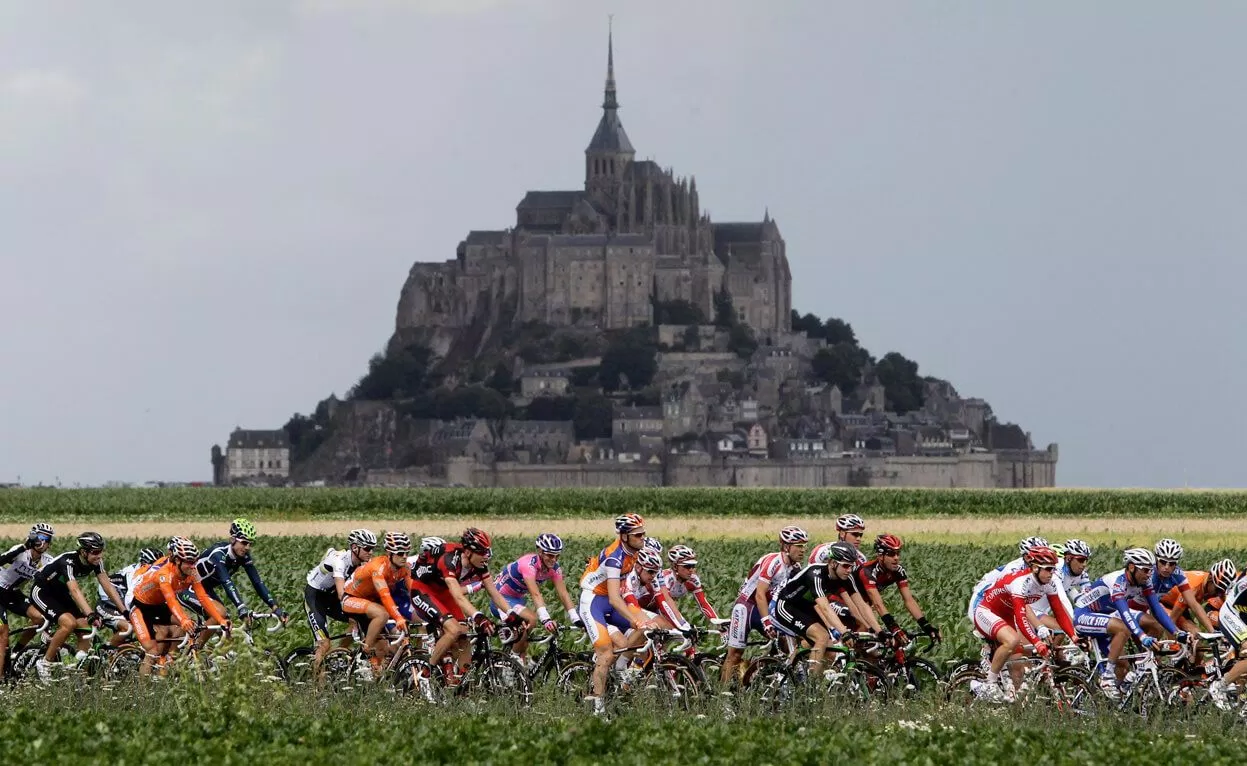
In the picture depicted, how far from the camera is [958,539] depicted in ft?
184

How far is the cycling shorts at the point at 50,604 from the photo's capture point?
21.3 metres

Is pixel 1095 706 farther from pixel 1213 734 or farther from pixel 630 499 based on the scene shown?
pixel 630 499

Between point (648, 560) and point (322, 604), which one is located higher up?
point (648, 560)

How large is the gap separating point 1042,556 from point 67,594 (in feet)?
31.9

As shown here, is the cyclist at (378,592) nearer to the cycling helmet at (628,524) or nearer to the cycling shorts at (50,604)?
the cycling helmet at (628,524)

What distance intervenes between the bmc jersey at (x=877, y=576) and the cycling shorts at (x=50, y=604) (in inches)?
304

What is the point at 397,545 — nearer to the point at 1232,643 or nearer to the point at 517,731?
the point at 517,731

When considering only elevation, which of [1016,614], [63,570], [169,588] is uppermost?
[63,570]

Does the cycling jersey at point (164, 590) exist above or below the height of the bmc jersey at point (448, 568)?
below

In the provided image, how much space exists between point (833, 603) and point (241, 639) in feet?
17.2

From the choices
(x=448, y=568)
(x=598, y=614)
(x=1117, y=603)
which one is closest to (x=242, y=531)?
(x=448, y=568)

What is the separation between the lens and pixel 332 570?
2089cm

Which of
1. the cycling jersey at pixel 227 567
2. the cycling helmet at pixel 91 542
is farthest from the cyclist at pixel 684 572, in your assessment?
the cycling helmet at pixel 91 542

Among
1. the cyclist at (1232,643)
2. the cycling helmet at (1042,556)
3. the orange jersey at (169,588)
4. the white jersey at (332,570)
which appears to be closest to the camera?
the cyclist at (1232,643)
